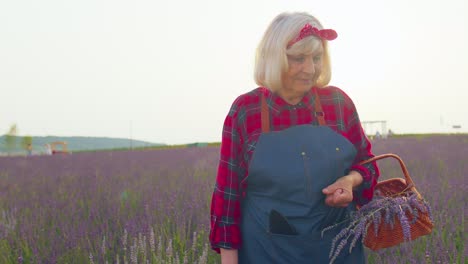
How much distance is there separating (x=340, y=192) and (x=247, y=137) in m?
→ 0.37

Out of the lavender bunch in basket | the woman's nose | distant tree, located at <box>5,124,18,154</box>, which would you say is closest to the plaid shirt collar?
the woman's nose

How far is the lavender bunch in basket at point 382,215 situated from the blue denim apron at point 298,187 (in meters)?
0.05

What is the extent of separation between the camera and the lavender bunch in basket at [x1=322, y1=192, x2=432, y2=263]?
1461mm

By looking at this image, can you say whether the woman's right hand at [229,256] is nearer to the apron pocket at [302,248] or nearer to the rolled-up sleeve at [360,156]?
the apron pocket at [302,248]

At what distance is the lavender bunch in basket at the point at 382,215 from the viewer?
4.79 ft

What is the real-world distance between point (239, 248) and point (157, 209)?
2.17 meters

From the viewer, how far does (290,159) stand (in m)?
1.50

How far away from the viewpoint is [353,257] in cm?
160

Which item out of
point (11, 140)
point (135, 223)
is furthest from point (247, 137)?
point (11, 140)

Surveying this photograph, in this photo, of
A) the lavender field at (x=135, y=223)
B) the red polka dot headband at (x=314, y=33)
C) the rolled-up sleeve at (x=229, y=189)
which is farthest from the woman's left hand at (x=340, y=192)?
the lavender field at (x=135, y=223)

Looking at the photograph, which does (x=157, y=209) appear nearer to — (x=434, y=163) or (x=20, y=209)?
(x=20, y=209)

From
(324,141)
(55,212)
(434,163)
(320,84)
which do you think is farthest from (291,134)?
(434,163)

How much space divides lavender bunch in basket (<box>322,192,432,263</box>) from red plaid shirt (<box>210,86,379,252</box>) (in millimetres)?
84

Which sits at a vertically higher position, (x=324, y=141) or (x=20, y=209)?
(x=324, y=141)
